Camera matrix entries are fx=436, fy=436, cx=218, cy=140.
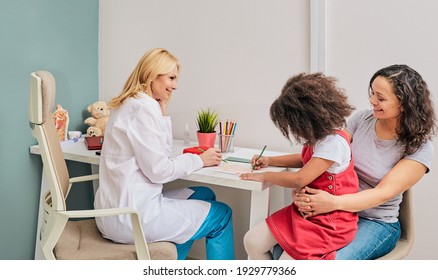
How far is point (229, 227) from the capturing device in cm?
166

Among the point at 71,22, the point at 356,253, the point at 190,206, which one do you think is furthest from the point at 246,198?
the point at 71,22

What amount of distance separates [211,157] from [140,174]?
0.30 m

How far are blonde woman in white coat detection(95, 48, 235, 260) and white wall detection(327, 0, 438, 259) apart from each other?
0.73 m

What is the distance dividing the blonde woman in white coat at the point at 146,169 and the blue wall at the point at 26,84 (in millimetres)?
677

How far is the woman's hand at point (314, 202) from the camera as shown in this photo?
1.30 meters

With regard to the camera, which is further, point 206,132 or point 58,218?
point 206,132

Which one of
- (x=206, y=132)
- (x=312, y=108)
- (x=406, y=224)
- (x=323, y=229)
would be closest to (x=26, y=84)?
(x=206, y=132)

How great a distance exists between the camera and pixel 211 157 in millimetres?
1677

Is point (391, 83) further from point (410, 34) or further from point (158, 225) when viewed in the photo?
point (158, 225)

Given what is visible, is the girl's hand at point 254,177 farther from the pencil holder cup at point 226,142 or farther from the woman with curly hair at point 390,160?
the pencil holder cup at point 226,142

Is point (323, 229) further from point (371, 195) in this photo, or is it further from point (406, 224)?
point (406, 224)

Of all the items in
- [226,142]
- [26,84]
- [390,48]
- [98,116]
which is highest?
[390,48]

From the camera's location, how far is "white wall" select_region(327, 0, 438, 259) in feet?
5.43

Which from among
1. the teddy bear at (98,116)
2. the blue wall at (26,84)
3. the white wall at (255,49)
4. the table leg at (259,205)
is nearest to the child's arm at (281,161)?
the table leg at (259,205)
